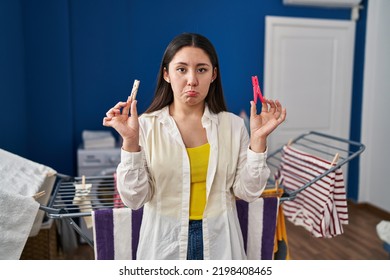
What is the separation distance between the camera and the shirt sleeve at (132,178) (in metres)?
0.93

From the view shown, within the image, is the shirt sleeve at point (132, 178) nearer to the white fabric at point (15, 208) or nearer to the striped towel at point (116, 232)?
the striped towel at point (116, 232)

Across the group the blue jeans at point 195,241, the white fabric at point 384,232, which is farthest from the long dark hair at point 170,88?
the white fabric at point 384,232

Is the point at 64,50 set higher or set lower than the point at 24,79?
higher

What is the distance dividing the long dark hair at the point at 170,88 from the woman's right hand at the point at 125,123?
0.14 meters

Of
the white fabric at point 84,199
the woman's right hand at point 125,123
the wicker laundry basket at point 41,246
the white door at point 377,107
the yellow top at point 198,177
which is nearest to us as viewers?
the woman's right hand at point 125,123

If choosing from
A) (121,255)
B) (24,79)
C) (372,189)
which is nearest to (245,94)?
(372,189)

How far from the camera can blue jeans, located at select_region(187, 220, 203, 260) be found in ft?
3.43

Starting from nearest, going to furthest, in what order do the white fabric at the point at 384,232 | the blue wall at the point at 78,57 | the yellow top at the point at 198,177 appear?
the yellow top at the point at 198,177 < the white fabric at the point at 384,232 < the blue wall at the point at 78,57

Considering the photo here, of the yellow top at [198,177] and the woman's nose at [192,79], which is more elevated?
the woman's nose at [192,79]

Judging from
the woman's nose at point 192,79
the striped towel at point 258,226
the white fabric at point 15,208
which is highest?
the woman's nose at point 192,79

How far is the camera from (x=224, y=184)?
3.43 feet

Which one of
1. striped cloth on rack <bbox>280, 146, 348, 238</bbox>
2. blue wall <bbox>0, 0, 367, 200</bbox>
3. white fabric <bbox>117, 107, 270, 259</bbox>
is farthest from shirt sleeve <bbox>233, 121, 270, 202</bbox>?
blue wall <bbox>0, 0, 367, 200</bbox>
